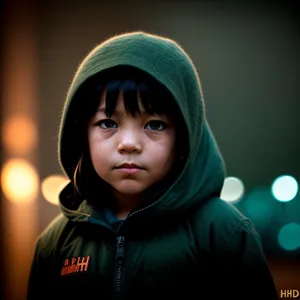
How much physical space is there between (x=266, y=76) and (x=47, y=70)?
1650 millimetres

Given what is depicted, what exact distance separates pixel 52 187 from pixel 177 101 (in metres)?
2.59

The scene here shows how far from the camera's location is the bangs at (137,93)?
3.97 ft

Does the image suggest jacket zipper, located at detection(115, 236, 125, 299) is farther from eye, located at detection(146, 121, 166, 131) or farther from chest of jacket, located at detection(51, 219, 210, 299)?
eye, located at detection(146, 121, 166, 131)

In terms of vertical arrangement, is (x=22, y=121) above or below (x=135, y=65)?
above

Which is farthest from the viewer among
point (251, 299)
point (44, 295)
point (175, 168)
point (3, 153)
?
point (3, 153)

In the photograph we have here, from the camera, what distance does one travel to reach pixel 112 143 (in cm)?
123

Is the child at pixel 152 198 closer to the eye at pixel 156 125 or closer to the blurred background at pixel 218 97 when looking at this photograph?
the eye at pixel 156 125

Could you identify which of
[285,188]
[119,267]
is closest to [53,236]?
[119,267]

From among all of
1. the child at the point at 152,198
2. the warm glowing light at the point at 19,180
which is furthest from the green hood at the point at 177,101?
the warm glowing light at the point at 19,180

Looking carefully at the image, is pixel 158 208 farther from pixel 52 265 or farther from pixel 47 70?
pixel 47 70

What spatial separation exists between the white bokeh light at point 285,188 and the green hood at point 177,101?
1479 millimetres

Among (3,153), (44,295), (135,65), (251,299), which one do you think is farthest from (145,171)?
(3,153)

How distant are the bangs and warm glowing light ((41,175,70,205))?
2.40 metres

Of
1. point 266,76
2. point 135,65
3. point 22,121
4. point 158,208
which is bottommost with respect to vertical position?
point 158,208
